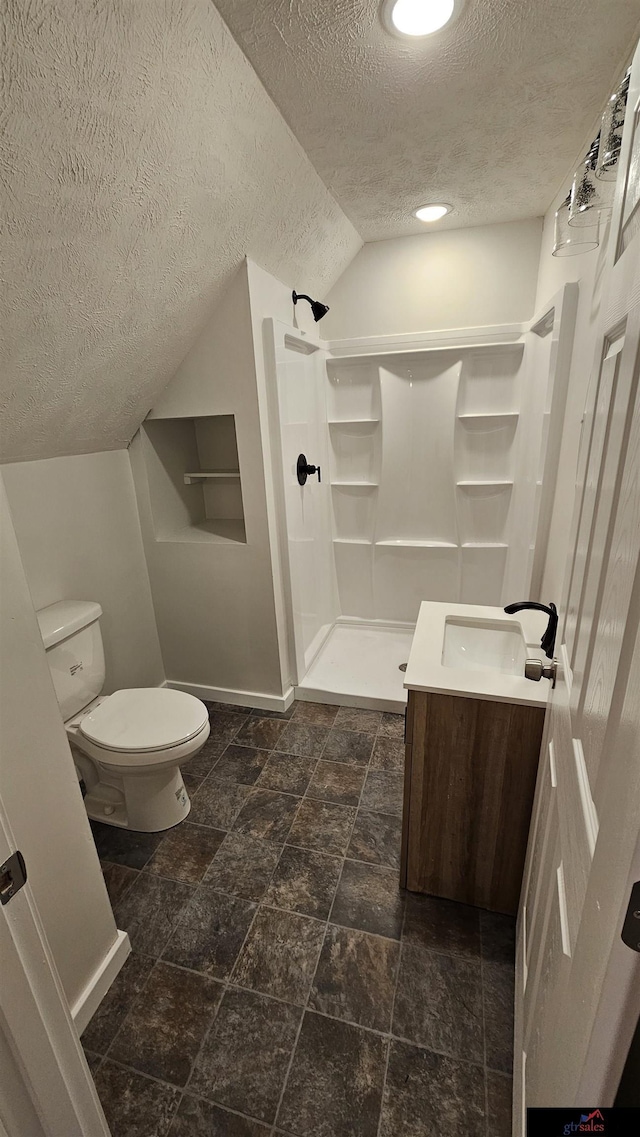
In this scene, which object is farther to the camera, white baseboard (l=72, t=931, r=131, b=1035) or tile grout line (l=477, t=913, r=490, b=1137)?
white baseboard (l=72, t=931, r=131, b=1035)

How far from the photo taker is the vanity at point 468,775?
1.32 m

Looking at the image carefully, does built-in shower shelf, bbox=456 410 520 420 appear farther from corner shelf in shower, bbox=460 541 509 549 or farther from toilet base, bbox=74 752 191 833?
toilet base, bbox=74 752 191 833

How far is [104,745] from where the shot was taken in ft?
5.45

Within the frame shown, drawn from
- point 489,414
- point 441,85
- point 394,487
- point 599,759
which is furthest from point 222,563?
point 599,759

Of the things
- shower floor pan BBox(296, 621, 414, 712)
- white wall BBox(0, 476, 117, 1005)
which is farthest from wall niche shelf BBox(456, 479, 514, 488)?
white wall BBox(0, 476, 117, 1005)

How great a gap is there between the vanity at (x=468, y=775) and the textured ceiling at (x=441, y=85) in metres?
1.59

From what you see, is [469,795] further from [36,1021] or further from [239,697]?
[239,697]

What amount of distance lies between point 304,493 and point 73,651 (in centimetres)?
140

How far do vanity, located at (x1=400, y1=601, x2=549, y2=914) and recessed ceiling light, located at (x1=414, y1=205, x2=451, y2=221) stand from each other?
1.96 m

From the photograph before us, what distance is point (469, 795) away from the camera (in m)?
1.40

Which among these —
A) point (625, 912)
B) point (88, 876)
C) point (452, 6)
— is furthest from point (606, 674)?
point (452, 6)

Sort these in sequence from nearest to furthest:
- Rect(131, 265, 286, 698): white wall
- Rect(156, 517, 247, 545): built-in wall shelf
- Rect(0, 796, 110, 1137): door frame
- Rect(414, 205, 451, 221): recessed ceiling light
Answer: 1. Rect(0, 796, 110, 1137): door frame
2. Rect(131, 265, 286, 698): white wall
3. Rect(414, 205, 451, 221): recessed ceiling light
4. Rect(156, 517, 247, 545): built-in wall shelf

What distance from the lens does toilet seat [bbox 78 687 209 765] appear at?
5.41 ft

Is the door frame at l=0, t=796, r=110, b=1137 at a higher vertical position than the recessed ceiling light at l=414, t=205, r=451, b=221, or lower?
lower
